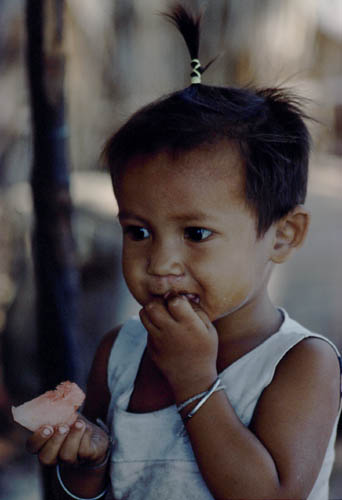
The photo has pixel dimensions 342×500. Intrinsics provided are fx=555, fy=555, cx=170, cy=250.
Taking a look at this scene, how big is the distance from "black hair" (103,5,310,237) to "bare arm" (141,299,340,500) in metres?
0.28

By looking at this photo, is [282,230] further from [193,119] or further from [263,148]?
[193,119]

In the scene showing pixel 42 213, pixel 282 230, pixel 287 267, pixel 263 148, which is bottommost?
pixel 287 267

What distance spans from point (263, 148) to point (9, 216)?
7.53 feet

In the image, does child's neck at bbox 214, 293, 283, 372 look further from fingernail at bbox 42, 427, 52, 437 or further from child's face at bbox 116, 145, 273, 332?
fingernail at bbox 42, 427, 52, 437

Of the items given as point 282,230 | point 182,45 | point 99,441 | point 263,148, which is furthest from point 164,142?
point 182,45

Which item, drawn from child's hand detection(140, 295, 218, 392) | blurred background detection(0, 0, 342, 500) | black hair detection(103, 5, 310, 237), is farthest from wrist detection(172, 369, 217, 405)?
blurred background detection(0, 0, 342, 500)

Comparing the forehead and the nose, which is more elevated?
the forehead

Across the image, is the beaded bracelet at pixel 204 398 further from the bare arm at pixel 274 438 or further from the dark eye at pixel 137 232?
the dark eye at pixel 137 232

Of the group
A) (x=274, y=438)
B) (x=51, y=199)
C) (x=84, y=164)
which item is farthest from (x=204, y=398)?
(x=84, y=164)

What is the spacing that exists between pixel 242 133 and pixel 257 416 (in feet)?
1.92

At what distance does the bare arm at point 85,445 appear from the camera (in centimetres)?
115

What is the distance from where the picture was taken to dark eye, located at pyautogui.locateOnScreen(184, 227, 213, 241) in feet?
3.75

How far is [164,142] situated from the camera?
1.16 metres

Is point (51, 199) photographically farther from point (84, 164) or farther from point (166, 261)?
point (84, 164)
